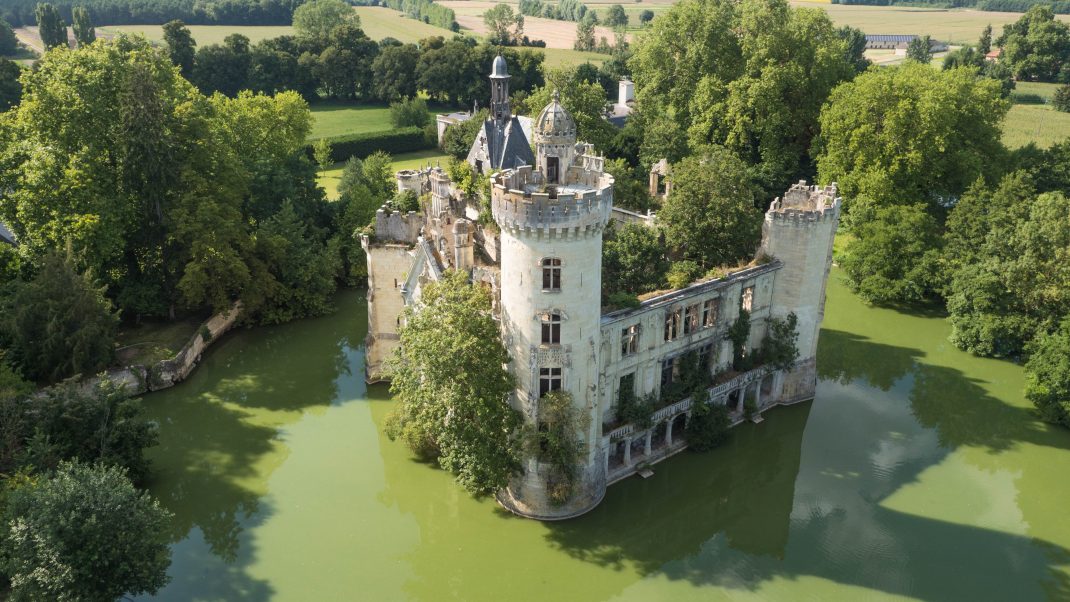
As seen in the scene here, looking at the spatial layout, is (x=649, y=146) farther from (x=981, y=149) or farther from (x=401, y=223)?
(x=401, y=223)

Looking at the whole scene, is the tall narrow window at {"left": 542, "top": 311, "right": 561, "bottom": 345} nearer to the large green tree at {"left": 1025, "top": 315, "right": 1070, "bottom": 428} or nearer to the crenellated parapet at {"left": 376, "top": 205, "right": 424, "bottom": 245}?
the crenellated parapet at {"left": 376, "top": 205, "right": 424, "bottom": 245}

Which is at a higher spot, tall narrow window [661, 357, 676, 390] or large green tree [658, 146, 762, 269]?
large green tree [658, 146, 762, 269]

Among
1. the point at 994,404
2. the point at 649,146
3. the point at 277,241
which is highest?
the point at 649,146

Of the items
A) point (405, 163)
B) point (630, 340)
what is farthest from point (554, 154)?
point (405, 163)

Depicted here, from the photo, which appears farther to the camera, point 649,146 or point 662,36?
point 662,36

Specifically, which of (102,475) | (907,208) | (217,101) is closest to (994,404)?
(907,208)

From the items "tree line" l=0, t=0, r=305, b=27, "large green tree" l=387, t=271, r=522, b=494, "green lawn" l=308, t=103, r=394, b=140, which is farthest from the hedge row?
"tree line" l=0, t=0, r=305, b=27

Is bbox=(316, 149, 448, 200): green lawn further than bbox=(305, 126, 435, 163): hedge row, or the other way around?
bbox=(305, 126, 435, 163): hedge row
